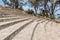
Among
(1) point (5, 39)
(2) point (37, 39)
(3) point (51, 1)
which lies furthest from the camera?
(3) point (51, 1)

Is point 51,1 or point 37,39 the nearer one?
point 37,39

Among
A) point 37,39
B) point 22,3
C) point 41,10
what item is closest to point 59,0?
point 41,10

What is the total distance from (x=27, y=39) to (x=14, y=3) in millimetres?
18039

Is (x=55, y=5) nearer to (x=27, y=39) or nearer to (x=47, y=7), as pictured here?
(x=47, y=7)

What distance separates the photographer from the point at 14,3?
22062 mm

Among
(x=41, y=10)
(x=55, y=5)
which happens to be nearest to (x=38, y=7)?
(x=41, y=10)

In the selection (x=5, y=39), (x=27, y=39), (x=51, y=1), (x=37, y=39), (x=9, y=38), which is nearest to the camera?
(x=5, y=39)

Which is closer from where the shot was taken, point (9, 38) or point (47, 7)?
point (9, 38)

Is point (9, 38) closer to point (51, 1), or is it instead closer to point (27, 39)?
point (27, 39)

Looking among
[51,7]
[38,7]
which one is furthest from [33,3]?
[51,7]

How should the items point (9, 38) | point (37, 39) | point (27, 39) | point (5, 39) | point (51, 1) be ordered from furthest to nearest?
point (51, 1)
point (37, 39)
point (27, 39)
point (9, 38)
point (5, 39)

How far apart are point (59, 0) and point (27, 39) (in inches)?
695

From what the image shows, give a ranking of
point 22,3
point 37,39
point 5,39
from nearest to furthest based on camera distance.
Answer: point 5,39 → point 37,39 → point 22,3

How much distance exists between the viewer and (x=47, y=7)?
22562 mm
